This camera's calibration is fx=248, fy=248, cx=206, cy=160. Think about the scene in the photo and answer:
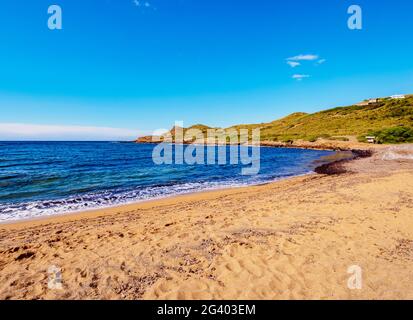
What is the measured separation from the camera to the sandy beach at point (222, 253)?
511cm

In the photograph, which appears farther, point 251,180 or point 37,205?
point 251,180

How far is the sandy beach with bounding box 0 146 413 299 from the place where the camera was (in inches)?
201

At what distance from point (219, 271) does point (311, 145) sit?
67.5 m

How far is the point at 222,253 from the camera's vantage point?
22.0 ft

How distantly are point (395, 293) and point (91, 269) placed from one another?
259 inches

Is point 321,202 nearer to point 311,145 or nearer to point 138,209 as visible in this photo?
point 138,209
